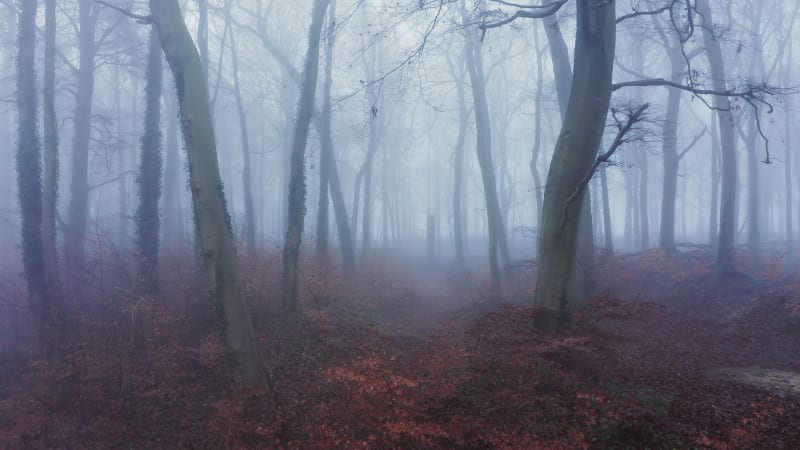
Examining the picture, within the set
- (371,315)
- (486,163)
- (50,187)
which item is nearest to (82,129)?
(50,187)

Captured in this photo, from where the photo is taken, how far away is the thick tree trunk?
1581cm

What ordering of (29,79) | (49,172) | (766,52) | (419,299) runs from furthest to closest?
(766,52)
(419,299)
(29,79)
(49,172)

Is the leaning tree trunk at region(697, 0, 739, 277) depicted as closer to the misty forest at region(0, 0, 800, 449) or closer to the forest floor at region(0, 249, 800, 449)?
the misty forest at region(0, 0, 800, 449)

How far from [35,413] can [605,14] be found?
10412 millimetres

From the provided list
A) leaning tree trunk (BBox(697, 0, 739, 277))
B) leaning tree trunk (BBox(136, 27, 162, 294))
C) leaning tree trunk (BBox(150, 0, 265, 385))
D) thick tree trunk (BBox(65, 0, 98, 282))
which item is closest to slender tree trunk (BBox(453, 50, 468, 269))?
leaning tree trunk (BBox(697, 0, 739, 277))

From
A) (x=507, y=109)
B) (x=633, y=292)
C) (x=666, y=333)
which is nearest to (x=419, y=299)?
(x=633, y=292)

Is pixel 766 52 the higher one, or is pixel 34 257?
pixel 766 52

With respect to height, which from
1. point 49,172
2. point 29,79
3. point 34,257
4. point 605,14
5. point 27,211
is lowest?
point 34,257

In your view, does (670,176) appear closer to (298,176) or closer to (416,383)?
(298,176)

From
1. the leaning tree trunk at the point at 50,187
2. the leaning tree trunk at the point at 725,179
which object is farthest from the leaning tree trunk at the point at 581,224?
the leaning tree trunk at the point at 50,187

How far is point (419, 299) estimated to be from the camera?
17.8 meters

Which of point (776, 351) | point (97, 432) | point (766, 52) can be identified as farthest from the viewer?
point (766, 52)

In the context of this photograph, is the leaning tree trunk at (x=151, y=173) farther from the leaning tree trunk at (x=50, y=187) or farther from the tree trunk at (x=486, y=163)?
the tree trunk at (x=486, y=163)

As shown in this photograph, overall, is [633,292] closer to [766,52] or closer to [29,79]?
[29,79]
